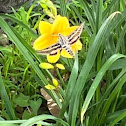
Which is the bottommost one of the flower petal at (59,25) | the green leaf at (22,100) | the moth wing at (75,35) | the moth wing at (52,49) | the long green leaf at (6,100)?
the green leaf at (22,100)

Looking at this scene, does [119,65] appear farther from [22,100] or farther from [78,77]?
[22,100]

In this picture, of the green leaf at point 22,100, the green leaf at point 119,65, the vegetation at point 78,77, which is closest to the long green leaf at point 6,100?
the vegetation at point 78,77

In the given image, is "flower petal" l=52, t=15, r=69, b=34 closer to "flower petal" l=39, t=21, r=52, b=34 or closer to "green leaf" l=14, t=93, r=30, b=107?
"flower petal" l=39, t=21, r=52, b=34

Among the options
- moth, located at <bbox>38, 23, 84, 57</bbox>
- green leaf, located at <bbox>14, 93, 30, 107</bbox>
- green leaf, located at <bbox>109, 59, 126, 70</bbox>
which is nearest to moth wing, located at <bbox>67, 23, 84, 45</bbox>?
moth, located at <bbox>38, 23, 84, 57</bbox>

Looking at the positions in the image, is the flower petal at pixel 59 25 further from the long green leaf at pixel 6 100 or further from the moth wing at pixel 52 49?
the long green leaf at pixel 6 100

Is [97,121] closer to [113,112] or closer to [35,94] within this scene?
[113,112]

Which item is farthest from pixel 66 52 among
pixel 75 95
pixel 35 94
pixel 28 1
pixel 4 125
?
pixel 28 1
